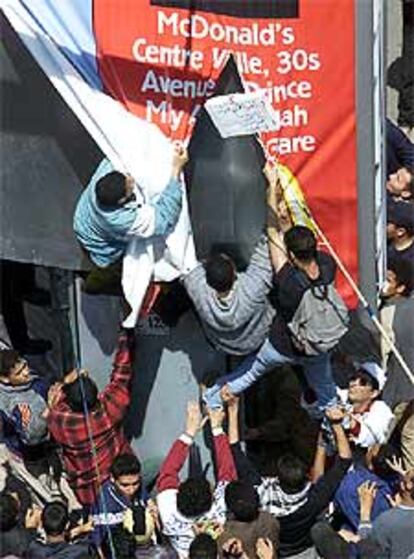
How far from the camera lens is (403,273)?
8.56 meters

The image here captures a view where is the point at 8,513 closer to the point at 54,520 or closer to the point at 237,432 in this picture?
the point at 54,520

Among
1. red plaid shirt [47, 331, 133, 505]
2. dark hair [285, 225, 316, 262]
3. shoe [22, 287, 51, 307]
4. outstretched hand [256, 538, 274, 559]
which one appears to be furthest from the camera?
shoe [22, 287, 51, 307]

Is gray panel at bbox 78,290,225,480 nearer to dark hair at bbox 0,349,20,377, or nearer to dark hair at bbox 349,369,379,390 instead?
dark hair at bbox 0,349,20,377

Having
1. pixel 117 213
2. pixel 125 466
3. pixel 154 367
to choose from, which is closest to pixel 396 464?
pixel 125 466

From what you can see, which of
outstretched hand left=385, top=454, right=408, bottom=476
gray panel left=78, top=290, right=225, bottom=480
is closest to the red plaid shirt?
gray panel left=78, top=290, right=225, bottom=480

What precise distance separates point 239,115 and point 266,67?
1.28 ft

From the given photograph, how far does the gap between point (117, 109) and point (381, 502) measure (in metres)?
2.10

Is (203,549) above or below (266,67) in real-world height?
below

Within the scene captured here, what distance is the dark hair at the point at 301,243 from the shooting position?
301 inches

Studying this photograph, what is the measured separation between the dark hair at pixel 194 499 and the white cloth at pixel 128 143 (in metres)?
0.90

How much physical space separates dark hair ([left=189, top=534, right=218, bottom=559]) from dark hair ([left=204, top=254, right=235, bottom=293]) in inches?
47.1

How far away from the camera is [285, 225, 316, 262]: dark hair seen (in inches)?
301

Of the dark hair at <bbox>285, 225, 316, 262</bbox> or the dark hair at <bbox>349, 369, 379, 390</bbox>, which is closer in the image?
the dark hair at <bbox>285, 225, 316, 262</bbox>

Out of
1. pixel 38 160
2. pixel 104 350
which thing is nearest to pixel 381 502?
pixel 104 350
